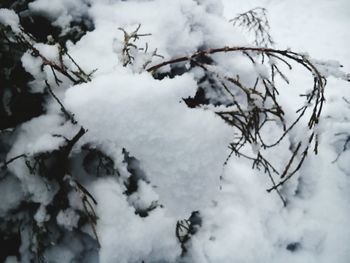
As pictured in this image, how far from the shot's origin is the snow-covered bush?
122 centimetres

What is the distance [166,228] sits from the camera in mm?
1729

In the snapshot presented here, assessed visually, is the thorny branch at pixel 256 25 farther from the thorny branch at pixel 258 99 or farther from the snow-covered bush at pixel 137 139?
the thorny branch at pixel 258 99

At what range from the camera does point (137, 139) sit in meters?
1.20

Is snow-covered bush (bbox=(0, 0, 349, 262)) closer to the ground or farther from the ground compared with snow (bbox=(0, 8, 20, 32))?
closer to the ground

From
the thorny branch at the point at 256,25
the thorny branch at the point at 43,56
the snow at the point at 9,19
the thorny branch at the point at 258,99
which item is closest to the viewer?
the thorny branch at the point at 258,99

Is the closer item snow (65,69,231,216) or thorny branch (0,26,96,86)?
snow (65,69,231,216)

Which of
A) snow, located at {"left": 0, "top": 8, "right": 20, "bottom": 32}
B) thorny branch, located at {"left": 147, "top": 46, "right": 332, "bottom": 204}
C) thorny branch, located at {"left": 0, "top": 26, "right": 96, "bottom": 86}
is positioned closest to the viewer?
thorny branch, located at {"left": 147, "top": 46, "right": 332, "bottom": 204}

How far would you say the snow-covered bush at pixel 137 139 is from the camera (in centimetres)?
122

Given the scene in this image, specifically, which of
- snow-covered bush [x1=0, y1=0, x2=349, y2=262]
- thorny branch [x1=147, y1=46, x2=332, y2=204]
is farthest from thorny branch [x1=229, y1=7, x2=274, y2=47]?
thorny branch [x1=147, y1=46, x2=332, y2=204]

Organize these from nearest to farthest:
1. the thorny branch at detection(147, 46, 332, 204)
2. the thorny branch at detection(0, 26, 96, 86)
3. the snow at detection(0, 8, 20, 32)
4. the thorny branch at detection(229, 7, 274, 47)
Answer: the thorny branch at detection(147, 46, 332, 204) → the thorny branch at detection(0, 26, 96, 86) → the snow at detection(0, 8, 20, 32) → the thorny branch at detection(229, 7, 274, 47)

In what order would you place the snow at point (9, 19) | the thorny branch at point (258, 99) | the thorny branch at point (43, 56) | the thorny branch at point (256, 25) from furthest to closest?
the thorny branch at point (256, 25) < the snow at point (9, 19) < the thorny branch at point (43, 56) < the thorny branch at point (258, 99)

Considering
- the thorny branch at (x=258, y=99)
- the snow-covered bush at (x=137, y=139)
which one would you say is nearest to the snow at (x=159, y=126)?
the snow-covered bush at (x=137, y=139)

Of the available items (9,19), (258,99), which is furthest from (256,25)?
(9,19)

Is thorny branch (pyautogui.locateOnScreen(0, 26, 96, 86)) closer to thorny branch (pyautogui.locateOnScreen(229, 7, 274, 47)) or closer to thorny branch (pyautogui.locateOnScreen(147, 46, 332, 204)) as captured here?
thorny branch (pyautogui.locateOnScreen(147, 46, 332, 204))
